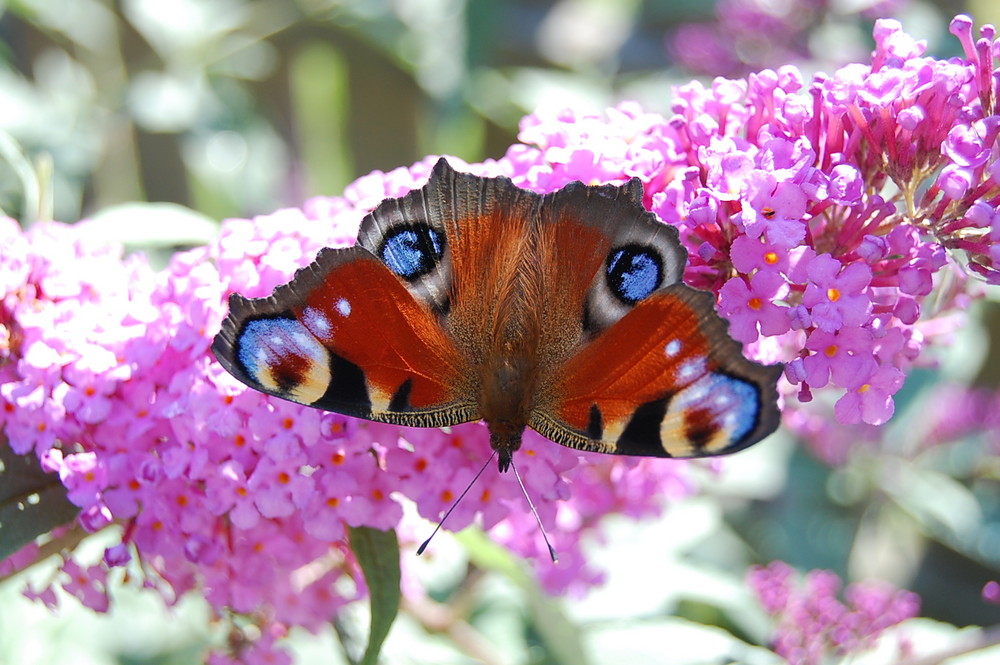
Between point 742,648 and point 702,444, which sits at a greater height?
point 702,444

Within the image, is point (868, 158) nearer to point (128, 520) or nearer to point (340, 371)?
point (340, 371)

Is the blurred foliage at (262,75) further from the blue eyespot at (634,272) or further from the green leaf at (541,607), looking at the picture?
the blue eyespot at (634,272)

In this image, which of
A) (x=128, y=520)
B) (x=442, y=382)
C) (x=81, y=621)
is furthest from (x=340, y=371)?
(x=81, y=621)

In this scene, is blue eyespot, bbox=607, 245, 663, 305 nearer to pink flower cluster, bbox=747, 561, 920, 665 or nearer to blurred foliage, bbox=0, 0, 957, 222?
pink flower cluster, bbox=747, 561, 920, 665

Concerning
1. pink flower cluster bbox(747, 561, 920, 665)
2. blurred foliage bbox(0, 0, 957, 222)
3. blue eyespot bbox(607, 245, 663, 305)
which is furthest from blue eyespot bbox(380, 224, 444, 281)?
blurred foliage bbox(0, 0, 957, 222)

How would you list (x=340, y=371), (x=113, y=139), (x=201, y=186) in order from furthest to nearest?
(x=113, y=139), (x=201, y=186), (x=340, y=371)

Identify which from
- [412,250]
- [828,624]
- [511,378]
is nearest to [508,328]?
[511,378]

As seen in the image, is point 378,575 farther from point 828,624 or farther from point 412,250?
point 828,624
